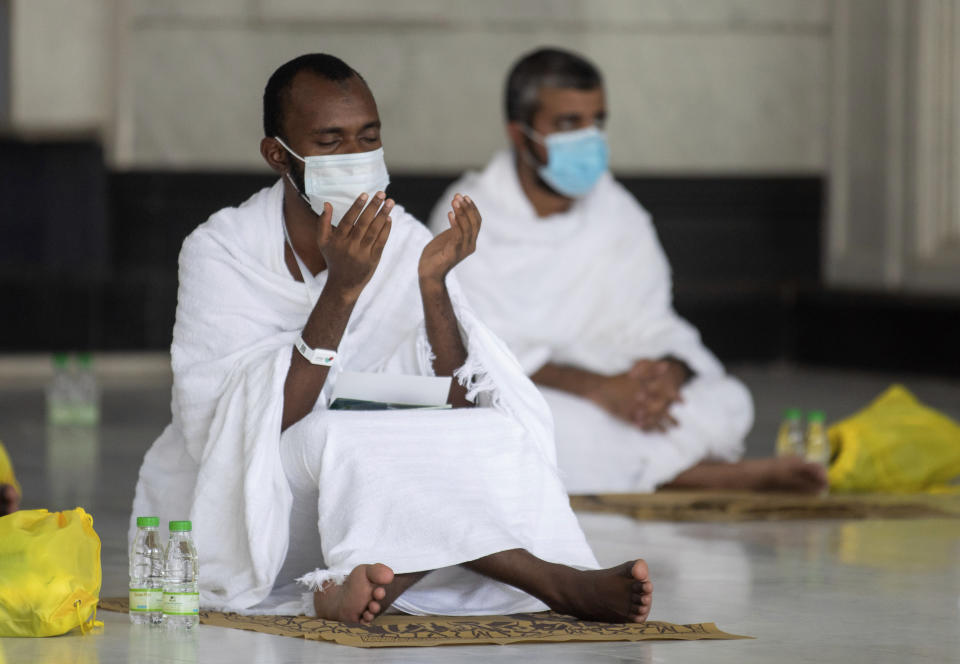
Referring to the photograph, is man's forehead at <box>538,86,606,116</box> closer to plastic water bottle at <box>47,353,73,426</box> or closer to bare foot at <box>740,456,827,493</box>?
bare foot at <box>740,456,827,493</box>

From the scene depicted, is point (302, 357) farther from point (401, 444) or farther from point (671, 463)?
point (671, 463)

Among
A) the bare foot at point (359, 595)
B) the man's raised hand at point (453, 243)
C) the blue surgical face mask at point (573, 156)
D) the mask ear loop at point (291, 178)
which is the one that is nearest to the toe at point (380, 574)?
the bare foot at point (359, 595)

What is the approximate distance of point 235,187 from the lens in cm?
1063

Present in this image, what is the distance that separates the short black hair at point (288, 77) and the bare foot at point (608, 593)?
1099 millimetres

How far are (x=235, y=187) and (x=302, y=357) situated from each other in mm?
7350

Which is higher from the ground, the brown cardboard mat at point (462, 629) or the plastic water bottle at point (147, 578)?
→ the plastic water bottle at point (147, 578)

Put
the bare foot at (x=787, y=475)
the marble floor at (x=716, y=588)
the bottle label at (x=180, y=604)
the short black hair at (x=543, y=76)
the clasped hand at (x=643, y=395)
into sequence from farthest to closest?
the short black hair at (x=543, y=76) → the clasped hand at (x=643, y=395) → the bare foot at (x=787, y=475) → the bottle label at (x=180, y=604) → the marble floor at (x=716, y=588)

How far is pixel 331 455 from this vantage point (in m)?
3.33

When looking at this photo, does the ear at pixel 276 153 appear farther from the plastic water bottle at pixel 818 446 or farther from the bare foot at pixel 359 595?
the plastic water bottle at pixel 818 446

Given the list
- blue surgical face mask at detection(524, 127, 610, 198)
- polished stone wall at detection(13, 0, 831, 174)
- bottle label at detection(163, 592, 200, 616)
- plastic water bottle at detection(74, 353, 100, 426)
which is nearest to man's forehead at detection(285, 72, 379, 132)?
bottle label at detection(163, 592, 200, 616)

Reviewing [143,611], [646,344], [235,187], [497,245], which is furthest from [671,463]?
[235,187]

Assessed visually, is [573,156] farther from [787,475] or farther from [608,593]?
[608,593]

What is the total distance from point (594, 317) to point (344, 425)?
263cm

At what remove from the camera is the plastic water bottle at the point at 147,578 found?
10.9 feet
